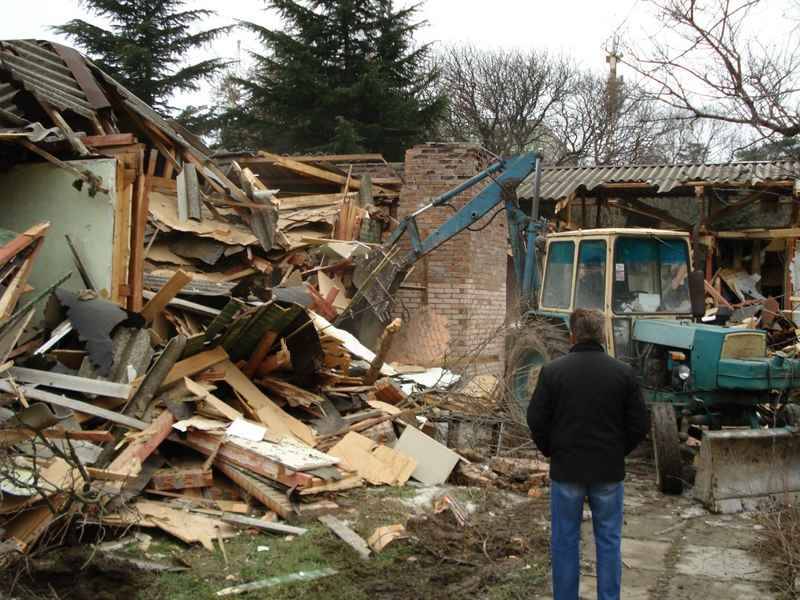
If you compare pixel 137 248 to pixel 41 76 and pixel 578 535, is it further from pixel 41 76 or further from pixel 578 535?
pixel 578 535

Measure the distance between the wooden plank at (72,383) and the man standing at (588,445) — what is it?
11.1 feet

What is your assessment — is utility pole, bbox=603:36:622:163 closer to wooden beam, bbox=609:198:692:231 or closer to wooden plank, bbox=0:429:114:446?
wooden beam, bbox=609:198:692:231

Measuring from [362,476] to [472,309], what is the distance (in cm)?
624

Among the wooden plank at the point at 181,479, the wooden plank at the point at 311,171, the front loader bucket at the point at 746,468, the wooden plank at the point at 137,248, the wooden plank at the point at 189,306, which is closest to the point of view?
the wooden plank at the point at 181,479

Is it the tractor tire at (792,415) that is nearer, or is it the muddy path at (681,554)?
the muddy path at (681,554)

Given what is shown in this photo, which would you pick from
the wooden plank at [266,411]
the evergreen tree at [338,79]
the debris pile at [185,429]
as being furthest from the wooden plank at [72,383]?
the evergreen tree at [338,79]

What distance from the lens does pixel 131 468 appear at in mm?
5496

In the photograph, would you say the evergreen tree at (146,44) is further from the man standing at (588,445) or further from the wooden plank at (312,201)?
the man standing at (588,445)

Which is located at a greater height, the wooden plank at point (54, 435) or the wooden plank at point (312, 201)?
the wooden plank at point (312, 201)

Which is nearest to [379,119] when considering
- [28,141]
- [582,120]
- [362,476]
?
[582,120]

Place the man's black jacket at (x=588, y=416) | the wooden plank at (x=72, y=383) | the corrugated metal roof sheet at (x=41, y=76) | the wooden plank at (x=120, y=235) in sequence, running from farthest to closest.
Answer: the corrugated metal roof sheet at (x=41, y=76) < the wooden plank at (x=120, y=235) < the wooden plank at (x=72, y=383) < the man's black jacket at (x=588, y=416)

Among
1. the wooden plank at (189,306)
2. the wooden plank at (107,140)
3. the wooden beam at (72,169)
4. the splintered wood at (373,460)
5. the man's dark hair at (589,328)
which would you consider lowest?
the splintered wood at (373,460)

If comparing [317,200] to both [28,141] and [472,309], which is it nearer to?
[472,309]

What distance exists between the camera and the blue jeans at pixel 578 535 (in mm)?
4281
